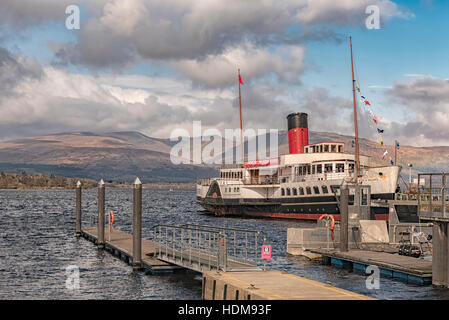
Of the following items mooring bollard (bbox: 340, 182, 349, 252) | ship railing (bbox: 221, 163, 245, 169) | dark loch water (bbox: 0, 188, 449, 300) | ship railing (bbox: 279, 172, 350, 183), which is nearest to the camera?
dark loch water (bbox: 0, 188, 449, 300)

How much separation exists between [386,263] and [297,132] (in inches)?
2013

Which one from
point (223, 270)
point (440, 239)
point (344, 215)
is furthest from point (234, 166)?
point (223, 270)

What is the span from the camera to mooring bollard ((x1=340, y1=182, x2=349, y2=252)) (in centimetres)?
3312

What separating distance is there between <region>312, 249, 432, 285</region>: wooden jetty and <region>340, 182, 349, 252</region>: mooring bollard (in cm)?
56

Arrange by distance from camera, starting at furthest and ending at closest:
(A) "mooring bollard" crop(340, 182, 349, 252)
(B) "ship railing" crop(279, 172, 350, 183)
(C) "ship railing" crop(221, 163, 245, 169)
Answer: (C) "ship railing" crop(221, 163, 245, 169)
(B) "ship railing" crop(279, 172, 350, 183)
(A) "mooring bollard" crop(340, 182, 349, 252)

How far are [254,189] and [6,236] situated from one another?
117 ft

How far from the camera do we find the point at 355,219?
38.3 metres

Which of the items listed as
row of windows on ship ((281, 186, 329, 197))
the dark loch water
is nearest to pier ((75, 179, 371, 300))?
the dark loch water

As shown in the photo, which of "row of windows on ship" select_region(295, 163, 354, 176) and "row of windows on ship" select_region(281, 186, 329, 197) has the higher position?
"row of windows on ship" select_region(295, 163, 354, 176)

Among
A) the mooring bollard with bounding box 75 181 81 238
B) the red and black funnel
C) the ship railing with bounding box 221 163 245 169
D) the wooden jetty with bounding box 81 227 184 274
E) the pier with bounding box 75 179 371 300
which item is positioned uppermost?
the red and black funnel

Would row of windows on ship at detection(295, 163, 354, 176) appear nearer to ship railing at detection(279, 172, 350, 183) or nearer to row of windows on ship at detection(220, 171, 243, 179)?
ship railing at detection(279, 172, 350, 183)

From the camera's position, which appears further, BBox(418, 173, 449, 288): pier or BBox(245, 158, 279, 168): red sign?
BBox(245, 158, 279, 168): red sign
